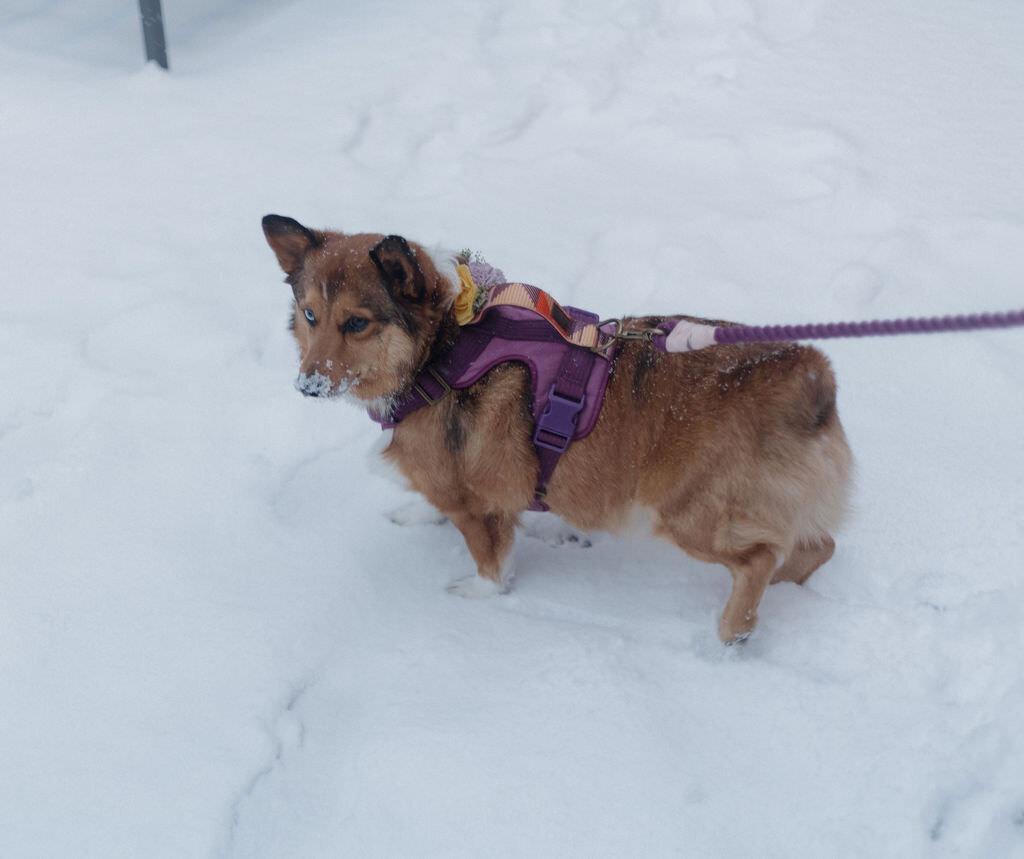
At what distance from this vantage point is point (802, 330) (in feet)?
7.11

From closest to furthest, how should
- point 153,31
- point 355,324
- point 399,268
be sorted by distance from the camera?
point 399,268, point 355,324, point 153,31

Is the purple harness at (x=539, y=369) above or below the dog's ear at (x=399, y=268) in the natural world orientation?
below

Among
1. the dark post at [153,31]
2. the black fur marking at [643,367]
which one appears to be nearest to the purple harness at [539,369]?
the black fur marking at [643,367]

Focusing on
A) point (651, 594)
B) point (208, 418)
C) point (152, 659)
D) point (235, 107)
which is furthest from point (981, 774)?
point (235, 107)

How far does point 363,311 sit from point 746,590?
175 cm

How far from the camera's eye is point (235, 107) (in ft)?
18.3

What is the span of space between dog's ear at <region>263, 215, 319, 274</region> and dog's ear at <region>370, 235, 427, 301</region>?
0.41m

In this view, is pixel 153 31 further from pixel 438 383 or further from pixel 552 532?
pixel 552 532

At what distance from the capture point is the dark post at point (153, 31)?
5430 millimetres

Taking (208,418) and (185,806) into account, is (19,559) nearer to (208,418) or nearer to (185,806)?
(208,418)

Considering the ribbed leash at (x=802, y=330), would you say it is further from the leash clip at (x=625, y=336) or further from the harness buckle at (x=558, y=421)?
the harness buckle at (x=558, y=421)

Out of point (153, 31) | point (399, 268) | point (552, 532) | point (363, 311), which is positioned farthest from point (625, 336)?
point (153, 31)

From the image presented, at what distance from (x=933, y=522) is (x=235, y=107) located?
562 cm

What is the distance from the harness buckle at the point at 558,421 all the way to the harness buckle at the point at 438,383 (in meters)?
0.38
